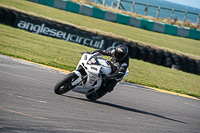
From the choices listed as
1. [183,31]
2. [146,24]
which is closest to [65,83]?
[146,24]

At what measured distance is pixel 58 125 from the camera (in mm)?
5352

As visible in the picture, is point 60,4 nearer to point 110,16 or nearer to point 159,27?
point 110,16

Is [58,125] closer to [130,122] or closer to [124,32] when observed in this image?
[130,122]

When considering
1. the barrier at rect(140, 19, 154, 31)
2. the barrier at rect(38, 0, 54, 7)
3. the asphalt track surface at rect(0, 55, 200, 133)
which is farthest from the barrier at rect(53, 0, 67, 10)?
the asphalt track surface at rect(0, 55, 200, 133)

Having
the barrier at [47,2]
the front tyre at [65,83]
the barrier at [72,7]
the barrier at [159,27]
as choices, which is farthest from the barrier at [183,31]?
the front tyre at [65,83]

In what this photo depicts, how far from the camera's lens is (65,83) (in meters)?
7.69

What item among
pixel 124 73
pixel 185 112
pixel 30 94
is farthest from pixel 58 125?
pixel 185 112

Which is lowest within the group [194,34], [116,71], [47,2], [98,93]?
[98,93]

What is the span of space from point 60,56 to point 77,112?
9.34 meters

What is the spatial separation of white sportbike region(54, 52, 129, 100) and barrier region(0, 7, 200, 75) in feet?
42.5

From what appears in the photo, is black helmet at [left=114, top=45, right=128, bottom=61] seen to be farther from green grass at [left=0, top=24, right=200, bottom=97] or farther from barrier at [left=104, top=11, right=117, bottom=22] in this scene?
barrier at [left=104, top=11, right=117, bottom=22]

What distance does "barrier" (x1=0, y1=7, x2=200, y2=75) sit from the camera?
66.1 feet

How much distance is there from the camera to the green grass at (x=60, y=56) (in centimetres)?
1402

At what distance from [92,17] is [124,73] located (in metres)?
24.3
